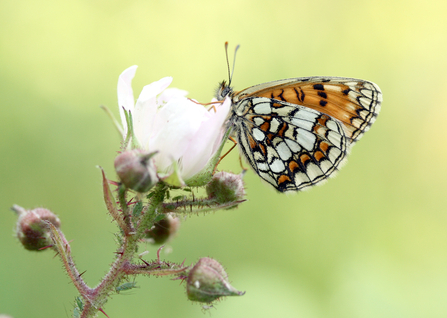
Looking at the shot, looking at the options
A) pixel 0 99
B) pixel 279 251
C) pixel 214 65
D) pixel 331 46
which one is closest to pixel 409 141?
pixel 331 46

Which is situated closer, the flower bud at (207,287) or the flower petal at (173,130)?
the flower bud at (207,287)

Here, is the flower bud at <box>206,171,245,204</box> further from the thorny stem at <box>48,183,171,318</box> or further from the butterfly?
the butterfly

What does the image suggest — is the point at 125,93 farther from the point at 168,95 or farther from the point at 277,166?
the point at 277,166

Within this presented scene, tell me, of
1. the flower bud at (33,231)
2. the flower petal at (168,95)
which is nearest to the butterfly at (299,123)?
the flower petal at (168,95)

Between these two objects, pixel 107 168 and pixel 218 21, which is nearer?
pixel 107 168

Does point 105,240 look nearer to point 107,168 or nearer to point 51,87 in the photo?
Result: point 107,168

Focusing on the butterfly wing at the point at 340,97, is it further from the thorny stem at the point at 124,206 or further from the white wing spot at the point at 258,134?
the thorny stem at the point at 124,206

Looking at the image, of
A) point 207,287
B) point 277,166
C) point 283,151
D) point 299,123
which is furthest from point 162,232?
point 299,123
